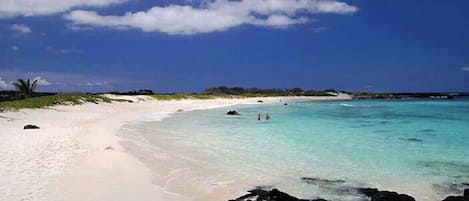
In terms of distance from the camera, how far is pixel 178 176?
11.5 m

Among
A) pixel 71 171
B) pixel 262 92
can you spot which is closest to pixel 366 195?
pixel 71 171

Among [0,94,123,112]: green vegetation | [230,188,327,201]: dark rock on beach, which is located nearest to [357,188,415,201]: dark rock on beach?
[230,188,327,201]: dark rock on beach

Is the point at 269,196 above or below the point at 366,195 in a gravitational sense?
above

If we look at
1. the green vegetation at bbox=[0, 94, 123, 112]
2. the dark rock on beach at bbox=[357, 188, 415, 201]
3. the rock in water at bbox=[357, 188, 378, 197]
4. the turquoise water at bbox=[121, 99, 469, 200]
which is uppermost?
the green vegetation at bbox=[0, 94, 123, 112]

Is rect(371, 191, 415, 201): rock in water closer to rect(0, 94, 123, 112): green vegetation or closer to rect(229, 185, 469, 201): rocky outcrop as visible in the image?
rect(229, 185, 469, 201): rocky outcrop

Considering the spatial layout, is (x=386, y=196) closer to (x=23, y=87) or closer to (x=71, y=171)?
(x=71, y=171)

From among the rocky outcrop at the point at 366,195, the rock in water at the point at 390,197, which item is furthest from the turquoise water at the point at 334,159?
the rock in water at the point at 390,197

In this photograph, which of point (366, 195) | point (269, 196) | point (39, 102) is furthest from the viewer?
point (39, 102)

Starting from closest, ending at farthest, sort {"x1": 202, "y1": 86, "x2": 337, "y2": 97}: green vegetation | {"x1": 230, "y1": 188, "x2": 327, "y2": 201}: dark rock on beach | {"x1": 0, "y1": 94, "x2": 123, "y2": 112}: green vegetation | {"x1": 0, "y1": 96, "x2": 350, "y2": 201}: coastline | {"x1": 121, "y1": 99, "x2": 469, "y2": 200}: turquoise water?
{"x1": 230, "y1": 188, "x2": 327, "y2": 201}: dark rock on beach
{"x1": 0, "y1": 96, "x2": 350, "y2": 201}: coastline
{"x1": 121, "y1": 99, "x2": 469, "y2": 200}: turquoise water
{"x1": 0, "y1": 94, "x2": 123, "y2": 112}: green vegetation
{"x1": 202, "y1": 86, "x2": 337, "y2": 97}: green vegetation

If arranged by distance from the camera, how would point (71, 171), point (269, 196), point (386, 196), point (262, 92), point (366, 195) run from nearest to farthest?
point (269, 196), point (386, 196), point (366, 195), point (71, 171), point (262, 92)

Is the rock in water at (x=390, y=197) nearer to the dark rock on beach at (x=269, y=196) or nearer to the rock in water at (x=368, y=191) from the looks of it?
the rock in water at (x=368, y=191)

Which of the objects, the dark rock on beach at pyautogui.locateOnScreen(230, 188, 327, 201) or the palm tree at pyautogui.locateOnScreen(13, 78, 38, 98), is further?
the palm tree at pyautogui.locateOnScreen(13, 78, 38, 98)

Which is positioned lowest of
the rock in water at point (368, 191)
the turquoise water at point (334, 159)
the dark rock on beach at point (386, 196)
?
the turquoise water at point (334, 159)

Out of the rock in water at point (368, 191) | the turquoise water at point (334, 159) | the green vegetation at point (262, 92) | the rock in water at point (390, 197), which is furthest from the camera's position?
the green vegetation at point (262, 92)
